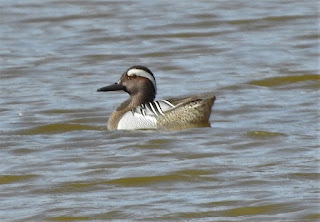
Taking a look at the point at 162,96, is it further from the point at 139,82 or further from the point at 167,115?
the point at 167,115

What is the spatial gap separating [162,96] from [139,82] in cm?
148

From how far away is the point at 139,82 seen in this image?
12.2 m

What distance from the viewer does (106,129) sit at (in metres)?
12.1

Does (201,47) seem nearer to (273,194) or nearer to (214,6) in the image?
(214,6)

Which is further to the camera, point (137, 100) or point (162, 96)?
point (162, 96)

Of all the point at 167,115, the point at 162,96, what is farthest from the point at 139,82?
the point at 162,96

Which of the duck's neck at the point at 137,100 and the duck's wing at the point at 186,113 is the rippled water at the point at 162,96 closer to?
the duck's wing at the point at 186,113

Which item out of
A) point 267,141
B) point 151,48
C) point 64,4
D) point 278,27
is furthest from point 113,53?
point 267,141

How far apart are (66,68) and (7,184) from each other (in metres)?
5.76

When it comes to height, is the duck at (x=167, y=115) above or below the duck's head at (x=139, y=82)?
below

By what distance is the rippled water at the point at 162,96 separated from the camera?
29.1ft

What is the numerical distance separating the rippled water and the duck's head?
0.47 metres

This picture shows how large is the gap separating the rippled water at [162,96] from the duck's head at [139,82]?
47cm

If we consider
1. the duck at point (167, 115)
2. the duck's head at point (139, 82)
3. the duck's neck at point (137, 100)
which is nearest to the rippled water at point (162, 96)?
the duck at point (167, 115)
